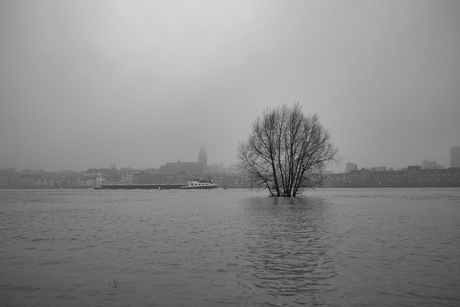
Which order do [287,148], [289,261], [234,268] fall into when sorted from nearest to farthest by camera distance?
[234,268], [289,261], [287,148]

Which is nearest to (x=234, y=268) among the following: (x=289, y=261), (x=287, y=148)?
(x=289, y=261)

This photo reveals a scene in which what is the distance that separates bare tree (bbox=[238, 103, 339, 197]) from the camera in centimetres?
5441

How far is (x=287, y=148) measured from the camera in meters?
55.2

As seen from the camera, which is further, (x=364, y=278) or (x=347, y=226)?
(x=347, y=226)

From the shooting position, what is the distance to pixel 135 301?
8250 mm

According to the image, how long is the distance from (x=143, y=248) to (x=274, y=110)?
4420 cm

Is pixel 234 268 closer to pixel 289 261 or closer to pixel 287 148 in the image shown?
pixel 289 261

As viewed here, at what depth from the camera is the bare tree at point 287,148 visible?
54406 millimetres

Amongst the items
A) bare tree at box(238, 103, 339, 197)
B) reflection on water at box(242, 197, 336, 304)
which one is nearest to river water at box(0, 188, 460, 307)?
reflection on water at box(242, 197, 336, 304)

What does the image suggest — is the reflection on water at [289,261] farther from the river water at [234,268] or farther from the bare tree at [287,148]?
the bare tree at [287,148]

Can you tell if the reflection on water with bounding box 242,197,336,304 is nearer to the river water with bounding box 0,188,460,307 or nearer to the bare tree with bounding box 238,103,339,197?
the river water with bounding box 0,188,460,307

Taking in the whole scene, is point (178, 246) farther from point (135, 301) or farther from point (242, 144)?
point (242, 144)

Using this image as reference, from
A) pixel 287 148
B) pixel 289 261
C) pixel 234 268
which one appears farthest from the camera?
pixel 287 148

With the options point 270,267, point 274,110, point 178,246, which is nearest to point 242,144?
point 274,110
